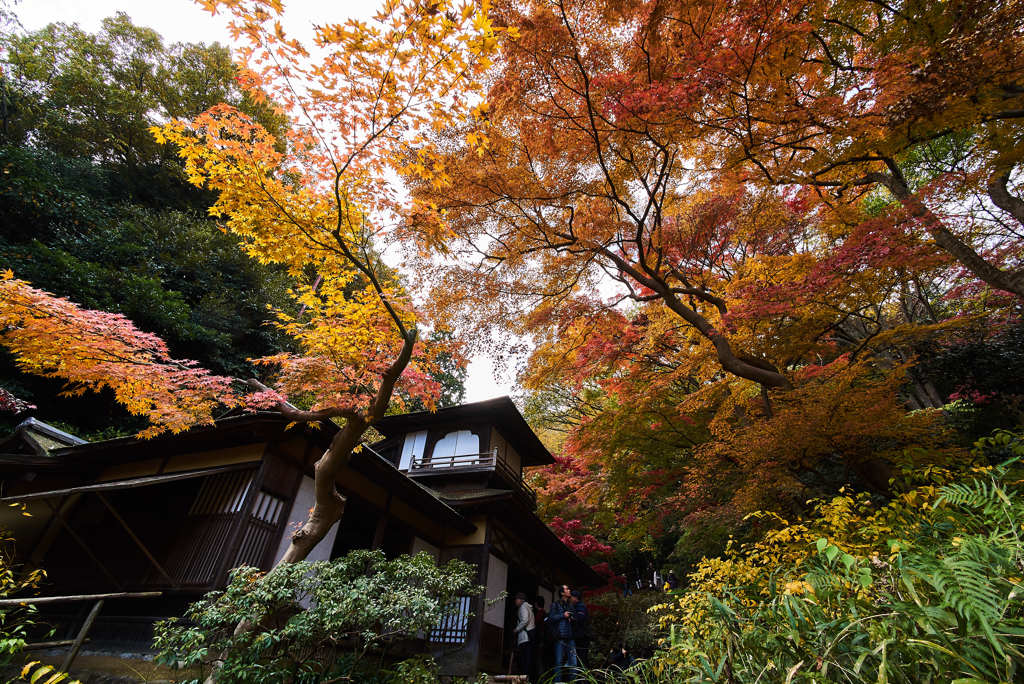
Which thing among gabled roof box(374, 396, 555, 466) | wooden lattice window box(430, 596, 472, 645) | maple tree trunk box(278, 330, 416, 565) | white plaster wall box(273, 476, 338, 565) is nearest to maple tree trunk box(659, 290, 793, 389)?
maple tree trunk box(278, 330, 416, 565)

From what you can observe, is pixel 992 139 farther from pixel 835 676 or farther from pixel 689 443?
pixel 835 676

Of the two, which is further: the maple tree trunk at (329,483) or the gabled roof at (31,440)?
the gabled roof at (31,440)

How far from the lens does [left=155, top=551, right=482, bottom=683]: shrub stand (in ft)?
12.6

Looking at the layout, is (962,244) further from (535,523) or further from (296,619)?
(296,619)

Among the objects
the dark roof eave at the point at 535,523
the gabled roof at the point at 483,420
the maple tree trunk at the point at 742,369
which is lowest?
the dark roof eave at the point at 535,523

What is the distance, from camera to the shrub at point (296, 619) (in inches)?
151

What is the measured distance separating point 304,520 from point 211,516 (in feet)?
4.08

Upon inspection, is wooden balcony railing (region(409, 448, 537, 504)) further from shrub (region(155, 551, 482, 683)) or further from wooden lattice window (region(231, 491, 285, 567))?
shrub (region(155, 551, 482, 683))

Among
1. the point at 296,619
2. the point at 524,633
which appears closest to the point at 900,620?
the point at 296,619

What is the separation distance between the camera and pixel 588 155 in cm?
715

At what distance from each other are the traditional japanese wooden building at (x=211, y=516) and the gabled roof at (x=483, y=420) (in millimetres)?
2901

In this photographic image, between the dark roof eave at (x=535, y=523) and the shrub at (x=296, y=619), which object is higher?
the dark roof eave at (x=535, y=523)

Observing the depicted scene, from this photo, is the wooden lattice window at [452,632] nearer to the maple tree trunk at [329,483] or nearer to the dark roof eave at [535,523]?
the dark roof eave at [535,523]

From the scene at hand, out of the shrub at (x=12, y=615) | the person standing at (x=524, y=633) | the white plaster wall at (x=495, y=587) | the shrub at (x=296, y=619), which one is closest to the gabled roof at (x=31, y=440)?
the shrub at (x=12, y=615)
